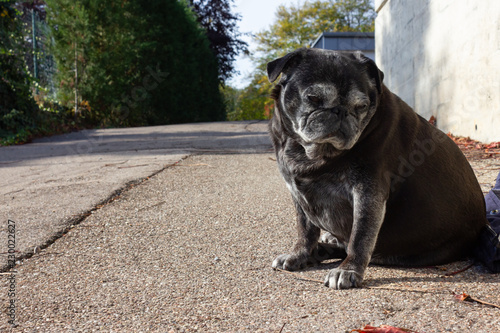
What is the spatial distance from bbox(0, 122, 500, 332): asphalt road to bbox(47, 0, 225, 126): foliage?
10189 millimetres

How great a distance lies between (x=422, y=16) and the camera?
28.0 ft

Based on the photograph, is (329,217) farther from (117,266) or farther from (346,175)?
(117,266)

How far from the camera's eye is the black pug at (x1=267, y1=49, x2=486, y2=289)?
6.97 feet

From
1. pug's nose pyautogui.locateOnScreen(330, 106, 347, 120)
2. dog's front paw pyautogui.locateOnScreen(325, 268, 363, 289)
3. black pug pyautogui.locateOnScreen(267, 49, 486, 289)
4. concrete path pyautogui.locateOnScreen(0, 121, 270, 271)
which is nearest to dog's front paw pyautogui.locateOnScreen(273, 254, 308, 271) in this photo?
black pug pyautogui.locateOnScreen(267, 49, 486, 289)

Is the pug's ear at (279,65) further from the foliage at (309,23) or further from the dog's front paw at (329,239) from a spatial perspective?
the foliage at (309,23)


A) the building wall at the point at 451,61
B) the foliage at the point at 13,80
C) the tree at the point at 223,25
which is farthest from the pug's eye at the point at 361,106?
the tree at the point at 223,25

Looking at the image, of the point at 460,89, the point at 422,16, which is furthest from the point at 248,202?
the point at 422,16

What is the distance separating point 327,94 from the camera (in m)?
2.13

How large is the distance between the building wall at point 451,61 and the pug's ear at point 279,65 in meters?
4.34

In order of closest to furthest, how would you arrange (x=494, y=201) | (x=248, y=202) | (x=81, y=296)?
1. (x=81, y=296)
2. (x=494, y=201)
3. (x=248, y=202)

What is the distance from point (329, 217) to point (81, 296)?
1222 mm

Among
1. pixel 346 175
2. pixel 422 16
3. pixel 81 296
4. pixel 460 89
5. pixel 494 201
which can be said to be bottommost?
pixel 81 296

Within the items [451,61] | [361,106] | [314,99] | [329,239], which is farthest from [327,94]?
[451,61]

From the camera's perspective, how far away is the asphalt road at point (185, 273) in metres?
1.78
